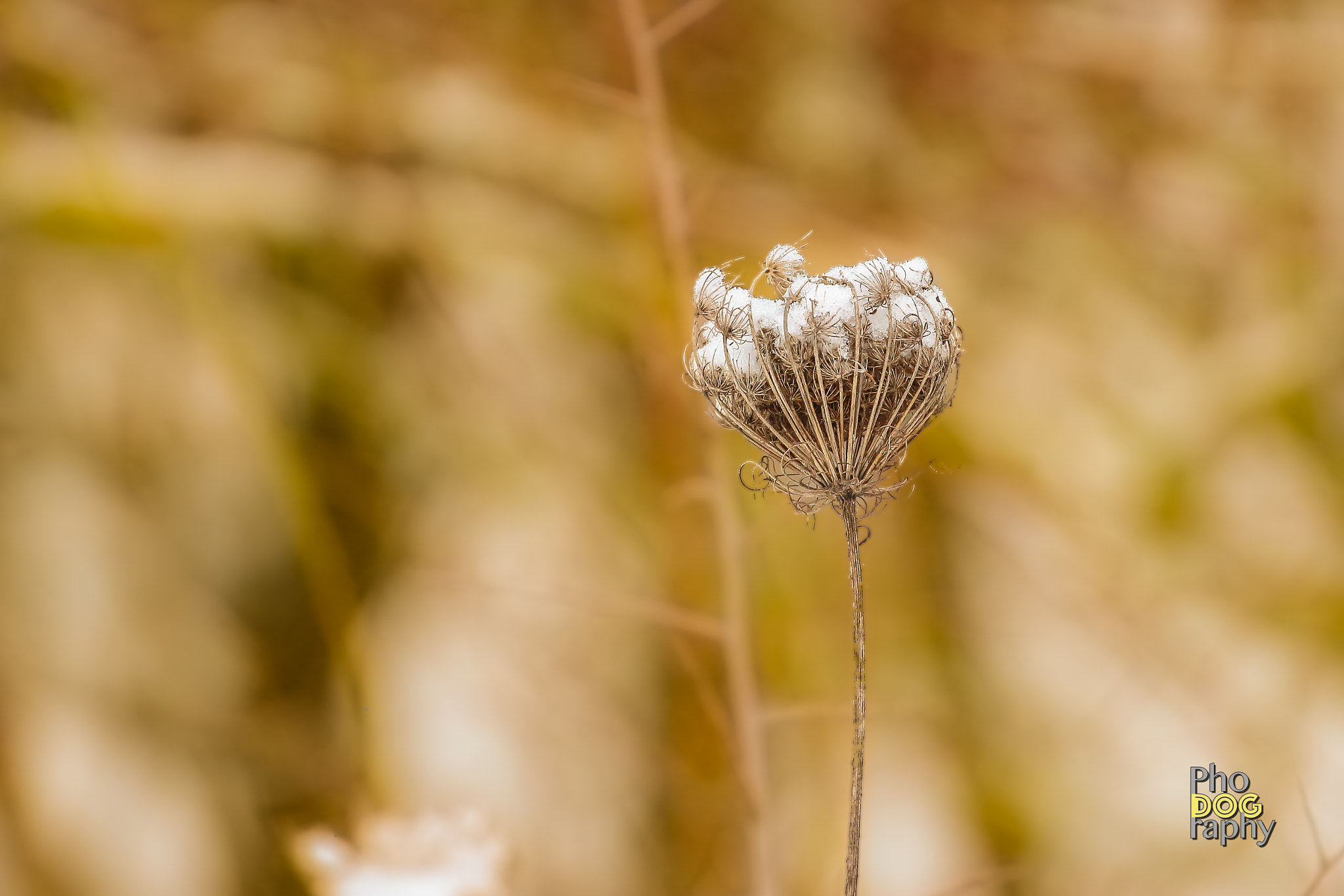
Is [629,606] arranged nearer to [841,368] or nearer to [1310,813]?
[841,368]

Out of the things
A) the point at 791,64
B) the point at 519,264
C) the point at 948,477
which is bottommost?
the point at 948,477

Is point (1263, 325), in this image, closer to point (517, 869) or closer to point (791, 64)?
point (791, 64)

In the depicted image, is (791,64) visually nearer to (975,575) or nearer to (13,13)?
(975,575)

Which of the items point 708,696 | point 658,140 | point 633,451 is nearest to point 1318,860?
point 708,696

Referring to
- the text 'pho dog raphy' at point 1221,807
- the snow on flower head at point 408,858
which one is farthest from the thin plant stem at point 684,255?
the text 'pho dog raphy' at point 1221,807

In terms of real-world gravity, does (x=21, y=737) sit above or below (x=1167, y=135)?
below

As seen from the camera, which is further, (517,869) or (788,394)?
(517,869)

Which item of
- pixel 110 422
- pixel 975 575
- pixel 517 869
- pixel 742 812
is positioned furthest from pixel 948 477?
pixel 110 422
